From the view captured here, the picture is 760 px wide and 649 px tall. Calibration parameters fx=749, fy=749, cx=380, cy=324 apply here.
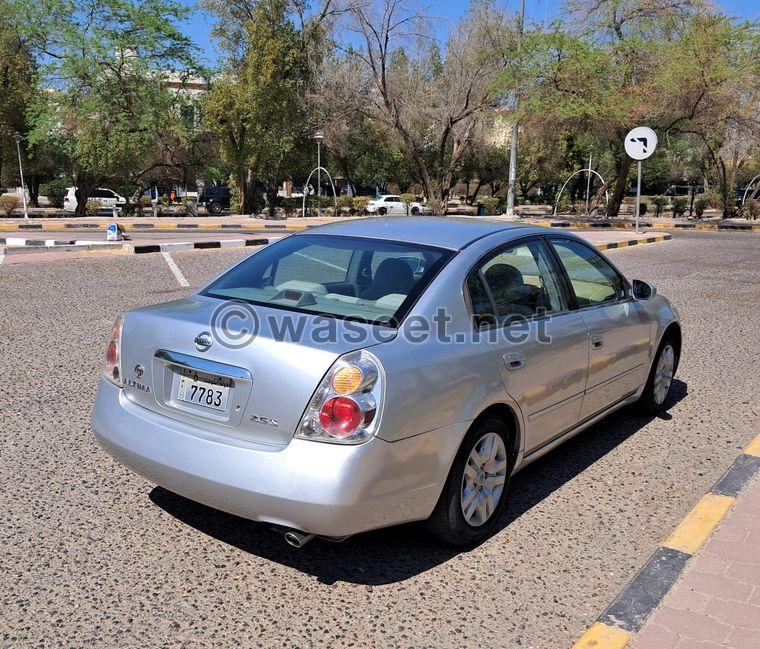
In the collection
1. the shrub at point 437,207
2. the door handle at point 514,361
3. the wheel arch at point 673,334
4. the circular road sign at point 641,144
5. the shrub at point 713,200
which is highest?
the circular road sign at point 641,144

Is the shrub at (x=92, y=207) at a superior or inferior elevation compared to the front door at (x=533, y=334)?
superior

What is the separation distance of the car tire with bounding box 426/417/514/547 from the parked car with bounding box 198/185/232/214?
4001cm

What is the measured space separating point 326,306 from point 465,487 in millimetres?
1073

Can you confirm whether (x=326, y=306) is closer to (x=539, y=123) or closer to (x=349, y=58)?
(x=539, y=123)

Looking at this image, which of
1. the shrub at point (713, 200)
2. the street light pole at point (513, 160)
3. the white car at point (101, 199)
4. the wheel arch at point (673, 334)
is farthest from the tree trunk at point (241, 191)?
the wheel arch at point (673, 334)

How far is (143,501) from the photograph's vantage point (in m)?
3.97

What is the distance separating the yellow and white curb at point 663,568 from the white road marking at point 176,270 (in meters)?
8.83

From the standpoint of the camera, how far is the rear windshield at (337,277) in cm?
355

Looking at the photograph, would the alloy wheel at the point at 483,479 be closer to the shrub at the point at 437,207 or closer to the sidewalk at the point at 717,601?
the sidewalk at the point at 717,601

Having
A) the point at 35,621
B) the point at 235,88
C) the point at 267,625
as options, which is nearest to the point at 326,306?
the point at 267,625

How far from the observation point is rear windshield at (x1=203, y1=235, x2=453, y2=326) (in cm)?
355

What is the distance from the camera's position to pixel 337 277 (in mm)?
4137

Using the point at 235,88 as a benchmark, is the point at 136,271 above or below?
below

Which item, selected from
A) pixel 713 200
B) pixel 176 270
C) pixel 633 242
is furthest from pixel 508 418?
pixel 713 200
